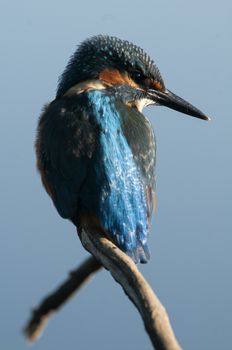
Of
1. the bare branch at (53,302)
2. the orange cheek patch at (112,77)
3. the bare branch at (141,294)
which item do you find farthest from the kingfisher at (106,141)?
the bare branch at (141,294)

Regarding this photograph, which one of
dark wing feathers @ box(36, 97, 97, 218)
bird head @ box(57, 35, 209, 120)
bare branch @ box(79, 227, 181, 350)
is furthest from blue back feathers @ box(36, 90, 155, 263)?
bare branch @ box(79, 227, 181, 350)

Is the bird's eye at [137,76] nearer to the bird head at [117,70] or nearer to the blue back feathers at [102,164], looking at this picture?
the bird head at [117,70]

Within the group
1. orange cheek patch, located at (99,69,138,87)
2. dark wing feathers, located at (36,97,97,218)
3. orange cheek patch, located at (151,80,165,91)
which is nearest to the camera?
dark wing feathers, located at (36,97,97,218)

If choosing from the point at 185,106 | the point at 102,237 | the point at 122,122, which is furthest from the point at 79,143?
the point at 185,106

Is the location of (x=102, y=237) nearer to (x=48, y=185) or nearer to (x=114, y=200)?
(x=114, y=200)

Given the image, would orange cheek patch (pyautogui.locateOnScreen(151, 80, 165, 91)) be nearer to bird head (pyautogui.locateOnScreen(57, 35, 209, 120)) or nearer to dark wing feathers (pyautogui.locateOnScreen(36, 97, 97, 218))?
bird head (pyautogui.locateOnScreen(57, 35, 209, 120))

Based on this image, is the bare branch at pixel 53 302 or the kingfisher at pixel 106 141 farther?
the kingfisher at pixel 106 141
